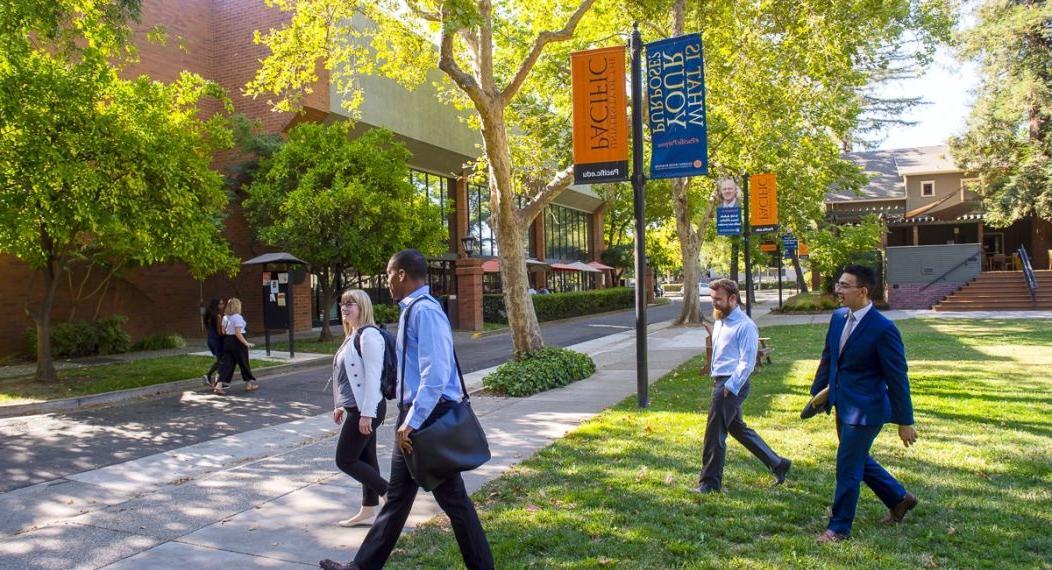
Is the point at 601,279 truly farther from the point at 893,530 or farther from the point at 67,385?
the point at 893,530

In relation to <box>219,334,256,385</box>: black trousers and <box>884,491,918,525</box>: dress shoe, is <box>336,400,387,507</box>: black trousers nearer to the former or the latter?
<box>884,491,918,525</box>: dress shoe

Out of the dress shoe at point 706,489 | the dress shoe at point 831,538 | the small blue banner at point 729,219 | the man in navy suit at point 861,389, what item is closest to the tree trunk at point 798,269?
the small blue banner at point 729,219

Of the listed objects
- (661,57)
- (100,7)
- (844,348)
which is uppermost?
(100,7)

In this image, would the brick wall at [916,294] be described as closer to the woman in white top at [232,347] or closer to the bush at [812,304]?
the bush at [812,304]

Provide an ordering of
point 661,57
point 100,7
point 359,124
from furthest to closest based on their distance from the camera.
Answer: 1. point 359,124
2. point 100,7
3. point 661,57

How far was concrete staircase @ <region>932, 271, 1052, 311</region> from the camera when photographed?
89.5ft

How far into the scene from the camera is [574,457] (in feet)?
22.0

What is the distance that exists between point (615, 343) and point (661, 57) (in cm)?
1141

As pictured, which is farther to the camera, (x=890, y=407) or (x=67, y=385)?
(x=67, y=385)

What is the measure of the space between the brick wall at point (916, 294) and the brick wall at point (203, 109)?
906 inches

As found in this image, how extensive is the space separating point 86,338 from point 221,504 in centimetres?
1484

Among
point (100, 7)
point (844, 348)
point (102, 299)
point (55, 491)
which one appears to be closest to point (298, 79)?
point (100, 7)

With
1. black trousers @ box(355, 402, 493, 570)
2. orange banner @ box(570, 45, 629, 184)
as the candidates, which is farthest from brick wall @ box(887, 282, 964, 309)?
black trousers @ box(355, 402, 493, 570)

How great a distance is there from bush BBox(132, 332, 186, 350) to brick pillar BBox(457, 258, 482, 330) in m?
9.77
